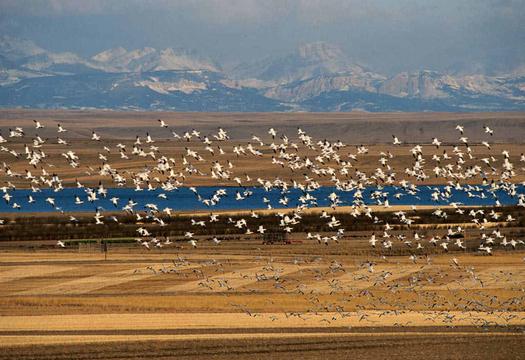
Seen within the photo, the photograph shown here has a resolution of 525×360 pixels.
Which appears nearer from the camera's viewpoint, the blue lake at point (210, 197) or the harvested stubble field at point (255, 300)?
the harvested stubble field at point (255, 300)

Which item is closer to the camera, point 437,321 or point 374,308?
point 437,321

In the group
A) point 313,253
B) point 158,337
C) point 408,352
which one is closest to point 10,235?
point 313,253

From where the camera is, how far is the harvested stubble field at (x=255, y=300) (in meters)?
42.5

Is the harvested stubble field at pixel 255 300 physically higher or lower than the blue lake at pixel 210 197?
higher

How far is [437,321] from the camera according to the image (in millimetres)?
47875

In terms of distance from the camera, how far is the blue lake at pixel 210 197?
4446 inches

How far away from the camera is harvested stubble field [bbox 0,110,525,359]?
4250 cm

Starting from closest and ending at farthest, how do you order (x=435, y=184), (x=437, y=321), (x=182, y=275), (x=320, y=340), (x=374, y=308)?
(x=320, y=340) < (x=437, y=321) < (x=374, y=308) < (x=182, y=275) < (x=435, y=184)

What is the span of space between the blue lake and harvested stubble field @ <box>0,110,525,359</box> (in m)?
27.9

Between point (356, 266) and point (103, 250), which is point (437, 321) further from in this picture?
point (103, 250)

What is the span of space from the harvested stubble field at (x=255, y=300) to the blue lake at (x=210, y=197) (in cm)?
2786

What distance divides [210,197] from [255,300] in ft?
234

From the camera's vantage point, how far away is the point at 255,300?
177 ft

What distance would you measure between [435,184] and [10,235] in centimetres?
6731
